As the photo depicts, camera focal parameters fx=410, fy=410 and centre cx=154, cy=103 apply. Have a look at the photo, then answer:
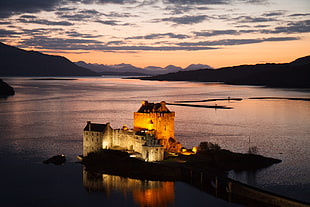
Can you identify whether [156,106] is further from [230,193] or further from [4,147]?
[4,147]

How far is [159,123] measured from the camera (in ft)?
160

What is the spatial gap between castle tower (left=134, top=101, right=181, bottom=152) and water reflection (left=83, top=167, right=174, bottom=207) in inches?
339

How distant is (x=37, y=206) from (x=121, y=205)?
7.40 metres

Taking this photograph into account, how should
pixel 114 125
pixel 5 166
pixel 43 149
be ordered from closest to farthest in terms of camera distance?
pixel 5 166 < pixel 43 149 < pixel 114 125

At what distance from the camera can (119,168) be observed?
4328 cm

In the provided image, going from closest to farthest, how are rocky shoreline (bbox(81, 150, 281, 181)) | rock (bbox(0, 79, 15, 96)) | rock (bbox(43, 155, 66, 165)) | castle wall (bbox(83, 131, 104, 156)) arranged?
rocky shoreline (bbox(81, 150, 281, 181)), castle wall (bbox(83, 131, 104, 156)), rock (bbox(43, 155, 66, 165)), rock (bbox(0, 79, 15, 96))

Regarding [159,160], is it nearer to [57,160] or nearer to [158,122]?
[158,122]

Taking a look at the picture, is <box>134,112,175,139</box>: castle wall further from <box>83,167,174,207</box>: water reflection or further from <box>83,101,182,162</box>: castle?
<box>83,167,174,207</box>: water reflection

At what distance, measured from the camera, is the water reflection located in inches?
1451

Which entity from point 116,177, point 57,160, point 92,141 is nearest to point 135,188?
point 116,177

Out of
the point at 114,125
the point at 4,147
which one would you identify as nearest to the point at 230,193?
the point at 4,147

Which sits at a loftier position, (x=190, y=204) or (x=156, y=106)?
(x=156, y=106)

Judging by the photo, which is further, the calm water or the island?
the island

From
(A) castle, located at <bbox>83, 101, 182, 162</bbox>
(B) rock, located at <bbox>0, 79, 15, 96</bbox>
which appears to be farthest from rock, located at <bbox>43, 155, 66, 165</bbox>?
(B) rock, located at <bbox>0, 79, 15, 96</bbox>
